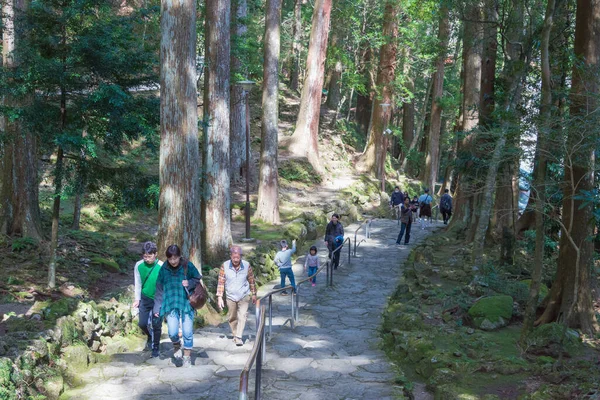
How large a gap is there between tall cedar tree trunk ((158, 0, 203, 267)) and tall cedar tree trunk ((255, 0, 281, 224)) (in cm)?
1000

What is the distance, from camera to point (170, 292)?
7.93 metres

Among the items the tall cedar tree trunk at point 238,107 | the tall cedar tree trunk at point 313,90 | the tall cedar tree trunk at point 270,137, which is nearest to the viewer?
the tall cedar tree trunk at point 270,137

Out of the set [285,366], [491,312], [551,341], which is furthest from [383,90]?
[285,366]

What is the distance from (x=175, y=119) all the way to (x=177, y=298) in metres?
4.45

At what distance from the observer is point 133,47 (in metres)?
12.4

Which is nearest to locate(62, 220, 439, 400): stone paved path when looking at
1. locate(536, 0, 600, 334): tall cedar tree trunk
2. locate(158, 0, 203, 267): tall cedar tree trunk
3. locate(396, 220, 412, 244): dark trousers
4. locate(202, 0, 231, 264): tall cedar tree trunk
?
locate(158, 0, 203, 267): tall cedar tree trunk

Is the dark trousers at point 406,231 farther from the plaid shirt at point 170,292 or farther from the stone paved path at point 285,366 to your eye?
the plaid shirt at point 170,292

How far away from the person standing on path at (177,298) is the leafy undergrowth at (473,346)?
2.95 metres

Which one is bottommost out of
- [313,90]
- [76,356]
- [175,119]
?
[76,356]

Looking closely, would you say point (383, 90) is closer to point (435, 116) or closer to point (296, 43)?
point (435, 116)

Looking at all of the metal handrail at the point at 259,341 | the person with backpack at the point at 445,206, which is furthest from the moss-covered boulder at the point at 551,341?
the person with backpack at the point at 445,206

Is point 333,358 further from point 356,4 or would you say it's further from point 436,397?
point 356,4

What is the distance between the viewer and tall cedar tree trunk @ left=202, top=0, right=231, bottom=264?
15945 mm

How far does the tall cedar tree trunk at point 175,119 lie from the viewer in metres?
11.3
